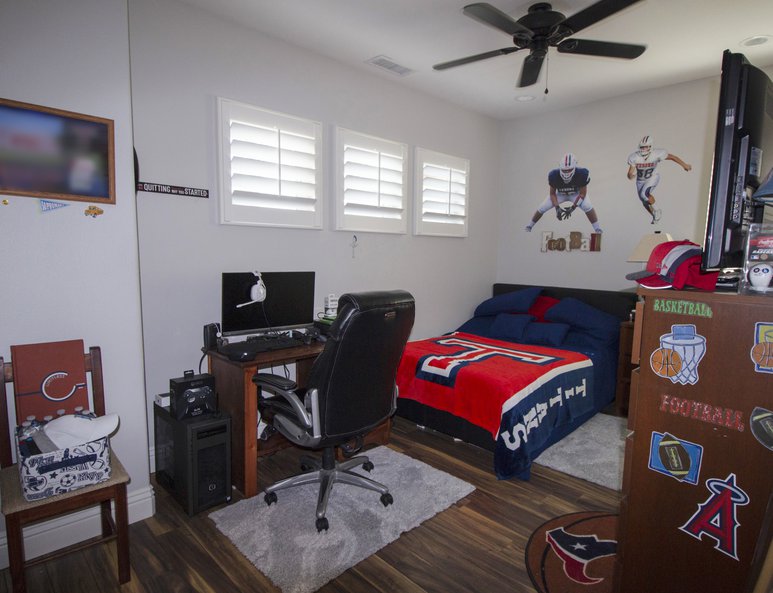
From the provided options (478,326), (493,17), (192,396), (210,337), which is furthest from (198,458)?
(478,326)

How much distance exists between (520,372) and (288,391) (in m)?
1.68

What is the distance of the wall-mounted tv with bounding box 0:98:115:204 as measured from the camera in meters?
1.88

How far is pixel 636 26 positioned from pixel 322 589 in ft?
12.6

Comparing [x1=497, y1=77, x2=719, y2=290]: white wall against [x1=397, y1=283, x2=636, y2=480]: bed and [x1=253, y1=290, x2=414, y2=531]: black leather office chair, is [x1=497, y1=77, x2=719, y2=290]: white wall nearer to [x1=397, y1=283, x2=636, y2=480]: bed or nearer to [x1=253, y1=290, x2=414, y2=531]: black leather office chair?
[x1=397, y1=283, x2=636, y2=480]: bed

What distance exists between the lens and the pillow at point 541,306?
471 cm

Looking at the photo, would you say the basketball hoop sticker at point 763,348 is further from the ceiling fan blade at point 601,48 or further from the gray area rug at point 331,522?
the ceiling fan blade at point 601,48

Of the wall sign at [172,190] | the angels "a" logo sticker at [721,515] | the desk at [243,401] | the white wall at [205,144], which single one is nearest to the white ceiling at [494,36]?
the white wall at [205,144]

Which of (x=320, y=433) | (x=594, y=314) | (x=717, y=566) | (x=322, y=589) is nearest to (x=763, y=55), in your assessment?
(x=594, y=314)

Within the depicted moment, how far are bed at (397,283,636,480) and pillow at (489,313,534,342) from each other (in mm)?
10

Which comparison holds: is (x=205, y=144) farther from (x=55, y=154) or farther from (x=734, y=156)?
(x=734, y=156)

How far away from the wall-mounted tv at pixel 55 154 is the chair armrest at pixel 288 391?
120 centimetres

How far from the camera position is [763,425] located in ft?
3.90

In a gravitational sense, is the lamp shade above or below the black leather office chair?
above

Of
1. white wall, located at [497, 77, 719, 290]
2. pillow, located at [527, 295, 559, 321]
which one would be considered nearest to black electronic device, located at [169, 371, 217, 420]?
pillow, located at [527, 295, 559, 321]
